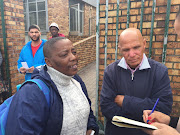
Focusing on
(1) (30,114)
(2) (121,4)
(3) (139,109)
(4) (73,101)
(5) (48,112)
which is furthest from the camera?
(2) (121,4)

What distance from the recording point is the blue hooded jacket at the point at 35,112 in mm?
967

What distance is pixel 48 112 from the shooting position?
1.11 meters

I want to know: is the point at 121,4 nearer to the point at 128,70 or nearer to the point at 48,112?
the point at 128,70

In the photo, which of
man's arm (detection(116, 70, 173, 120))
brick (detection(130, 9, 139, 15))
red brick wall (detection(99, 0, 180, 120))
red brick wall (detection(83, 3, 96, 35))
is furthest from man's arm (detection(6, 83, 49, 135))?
red brick wall (detection(83, 3, 96, 35))

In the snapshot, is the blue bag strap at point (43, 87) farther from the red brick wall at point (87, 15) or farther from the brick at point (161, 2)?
the red brick wall at point (87, 15)

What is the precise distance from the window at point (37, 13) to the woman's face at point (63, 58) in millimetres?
8345

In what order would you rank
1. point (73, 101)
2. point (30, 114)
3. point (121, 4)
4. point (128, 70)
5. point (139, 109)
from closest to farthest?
1. point (30, 114)
2. point (73, 101)
3. point (139, 109)
4. point (128, 70)
5. point (121, 4)

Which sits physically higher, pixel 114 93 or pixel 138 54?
pixel 138 54

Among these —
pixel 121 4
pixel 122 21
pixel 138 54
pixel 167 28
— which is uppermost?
pixel 121 4

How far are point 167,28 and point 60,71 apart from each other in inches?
70.8

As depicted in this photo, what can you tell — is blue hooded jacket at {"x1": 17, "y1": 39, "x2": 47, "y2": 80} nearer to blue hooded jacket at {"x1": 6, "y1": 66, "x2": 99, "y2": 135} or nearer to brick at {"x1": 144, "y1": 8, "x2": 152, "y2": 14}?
blue hooded jacket at {"x1": 6, "y1": 66, "x2": 99, "y2": 135}

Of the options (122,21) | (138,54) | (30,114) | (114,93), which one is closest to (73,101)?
(30,114)

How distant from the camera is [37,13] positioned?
9.30m

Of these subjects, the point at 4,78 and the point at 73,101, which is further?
the point at 4,78
